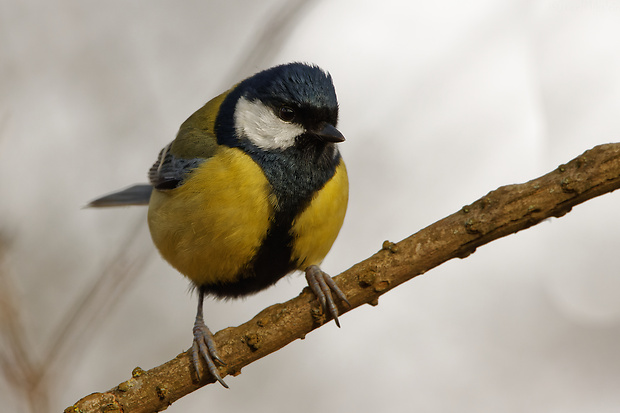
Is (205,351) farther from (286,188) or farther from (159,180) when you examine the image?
(159,180)

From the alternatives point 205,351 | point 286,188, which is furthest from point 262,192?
point 205,351

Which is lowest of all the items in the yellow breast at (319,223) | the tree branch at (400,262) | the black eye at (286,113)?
the tree branch at (400,262)

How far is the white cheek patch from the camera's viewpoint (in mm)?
2301

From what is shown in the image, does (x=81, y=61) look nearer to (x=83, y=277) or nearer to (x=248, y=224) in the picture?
(x=83, y=277)

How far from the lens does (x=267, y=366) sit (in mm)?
3881

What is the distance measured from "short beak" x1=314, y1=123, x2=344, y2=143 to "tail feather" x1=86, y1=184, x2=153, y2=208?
1.30 m

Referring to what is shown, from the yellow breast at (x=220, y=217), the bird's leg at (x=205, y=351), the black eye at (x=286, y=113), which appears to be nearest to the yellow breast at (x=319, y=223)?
the yellow breast at (x=220, y=217)

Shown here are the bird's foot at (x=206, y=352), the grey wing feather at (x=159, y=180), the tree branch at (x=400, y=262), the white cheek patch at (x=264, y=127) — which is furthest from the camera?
the grey wing feather at (x=159, y=180)

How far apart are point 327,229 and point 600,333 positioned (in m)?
2.12

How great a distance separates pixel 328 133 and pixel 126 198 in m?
1.43

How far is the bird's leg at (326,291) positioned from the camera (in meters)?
1.93

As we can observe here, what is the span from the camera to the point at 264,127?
2.34 metres

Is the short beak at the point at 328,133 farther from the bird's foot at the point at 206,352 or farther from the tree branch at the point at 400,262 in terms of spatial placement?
the bird's foot at the point at 206,352

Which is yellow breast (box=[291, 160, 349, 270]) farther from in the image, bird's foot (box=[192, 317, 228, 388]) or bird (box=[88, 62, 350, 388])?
bird's foot (box=[192, 317, 228, 388])
